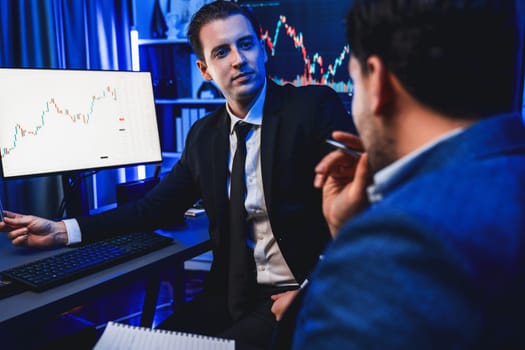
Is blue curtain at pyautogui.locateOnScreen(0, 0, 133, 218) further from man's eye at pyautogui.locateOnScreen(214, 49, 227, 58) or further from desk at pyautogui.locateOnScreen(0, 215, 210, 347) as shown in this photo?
man's eye at pyautogui.locateOnScreen(214, 49, 227, 58)

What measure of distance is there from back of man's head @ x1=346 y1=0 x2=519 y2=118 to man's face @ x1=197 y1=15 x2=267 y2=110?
924 mm

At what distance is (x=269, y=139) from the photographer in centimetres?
138

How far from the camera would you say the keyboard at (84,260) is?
101cm

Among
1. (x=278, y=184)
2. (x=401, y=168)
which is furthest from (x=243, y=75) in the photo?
(x=401, y=168)

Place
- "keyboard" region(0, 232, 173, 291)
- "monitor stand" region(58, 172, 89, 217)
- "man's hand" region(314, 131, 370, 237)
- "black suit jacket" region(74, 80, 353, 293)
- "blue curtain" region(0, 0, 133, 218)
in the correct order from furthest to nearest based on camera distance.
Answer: "blue curtain" region(0, 0, 133, 218)
"monitor stand" region(58, 172, 89, 217)
"black suit jacket" region(74, 80, 353, 293)
"keyboard" region(0, 232, 173, 291)
"man's hand" region(314, 131, 370, 237)

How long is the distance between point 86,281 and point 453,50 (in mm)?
912

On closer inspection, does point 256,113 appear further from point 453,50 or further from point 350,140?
point 453,50

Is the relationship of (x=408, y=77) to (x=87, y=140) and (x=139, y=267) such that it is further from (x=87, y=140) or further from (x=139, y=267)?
(x=87, y=140)

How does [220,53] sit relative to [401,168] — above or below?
above

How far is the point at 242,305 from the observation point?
1354 millimetres

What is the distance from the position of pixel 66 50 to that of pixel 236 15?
4.95 ft

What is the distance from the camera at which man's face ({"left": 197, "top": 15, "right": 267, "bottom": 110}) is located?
1.45 metres

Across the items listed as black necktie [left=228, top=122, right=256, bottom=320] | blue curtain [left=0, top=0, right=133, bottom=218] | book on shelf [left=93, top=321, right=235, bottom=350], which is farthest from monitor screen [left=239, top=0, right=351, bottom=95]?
book on shelf [left=93, top=321, right=235, bottom=350]

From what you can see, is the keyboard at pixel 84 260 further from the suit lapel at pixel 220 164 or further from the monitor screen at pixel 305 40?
the monitor screen at pixel 305 40
